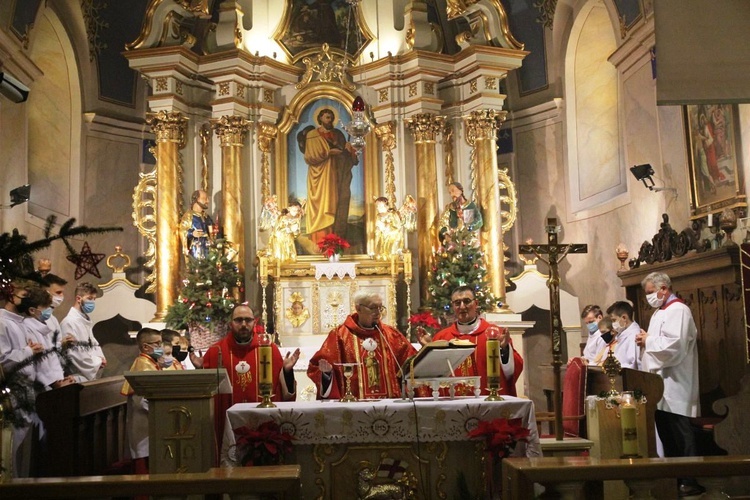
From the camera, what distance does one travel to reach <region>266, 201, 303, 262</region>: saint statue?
13703 mm

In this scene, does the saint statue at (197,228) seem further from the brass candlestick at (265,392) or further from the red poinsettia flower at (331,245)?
the brass candlestick at (265,392)

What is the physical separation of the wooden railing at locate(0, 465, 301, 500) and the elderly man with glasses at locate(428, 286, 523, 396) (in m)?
2.97

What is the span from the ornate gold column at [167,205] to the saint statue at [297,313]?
195cm

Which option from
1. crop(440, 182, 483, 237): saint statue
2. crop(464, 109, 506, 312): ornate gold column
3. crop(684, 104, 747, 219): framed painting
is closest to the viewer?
crop(684, 104, 747, 219): framed painting

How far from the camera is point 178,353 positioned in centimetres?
1038

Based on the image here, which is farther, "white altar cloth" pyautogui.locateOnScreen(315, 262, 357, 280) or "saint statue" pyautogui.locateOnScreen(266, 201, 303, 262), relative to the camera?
"saint statue" pyautogui.locateOnScreen(266, 201, 303, 262)

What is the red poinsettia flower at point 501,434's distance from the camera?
5129 mm

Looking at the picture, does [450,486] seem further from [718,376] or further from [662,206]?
[662,206]

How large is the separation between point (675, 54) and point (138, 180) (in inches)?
539

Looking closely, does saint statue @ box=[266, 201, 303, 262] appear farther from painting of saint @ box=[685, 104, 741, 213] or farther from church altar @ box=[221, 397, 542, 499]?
church altar @ box=[221, 397, 542, 499]

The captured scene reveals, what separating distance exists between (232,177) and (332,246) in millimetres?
2056

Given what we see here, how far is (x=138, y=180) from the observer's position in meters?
16.1

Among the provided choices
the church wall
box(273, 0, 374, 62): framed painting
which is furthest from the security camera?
box(273, 0, 374, 62): framed painting

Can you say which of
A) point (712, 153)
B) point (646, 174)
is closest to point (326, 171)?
point (646, 174)
